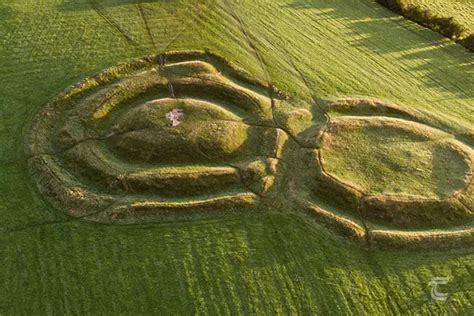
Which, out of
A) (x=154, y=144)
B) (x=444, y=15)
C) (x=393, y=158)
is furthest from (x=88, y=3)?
(x=444, y=15)

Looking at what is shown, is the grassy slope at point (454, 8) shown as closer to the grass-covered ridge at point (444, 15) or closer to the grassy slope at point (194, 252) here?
the grass-covered ridge at point (444, 15)

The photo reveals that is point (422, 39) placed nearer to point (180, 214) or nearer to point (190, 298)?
point (180, 214)

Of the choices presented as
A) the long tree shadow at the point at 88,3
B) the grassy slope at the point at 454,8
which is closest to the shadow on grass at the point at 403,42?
the grassy slope at the point at 454,8

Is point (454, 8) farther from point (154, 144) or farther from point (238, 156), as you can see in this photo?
point (154, 144)

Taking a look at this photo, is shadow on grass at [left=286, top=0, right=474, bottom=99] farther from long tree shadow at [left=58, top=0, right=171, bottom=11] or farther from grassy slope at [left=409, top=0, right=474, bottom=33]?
long tree shadow at [left=58, top=0, right=171, bottom=11]

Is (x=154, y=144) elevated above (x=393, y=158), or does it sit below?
below

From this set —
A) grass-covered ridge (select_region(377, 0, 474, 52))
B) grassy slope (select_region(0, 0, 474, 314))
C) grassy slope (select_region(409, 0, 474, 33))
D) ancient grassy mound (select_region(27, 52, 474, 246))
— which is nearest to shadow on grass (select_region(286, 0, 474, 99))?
grass-covered ridge (select_region(377, 0, 474, 52))

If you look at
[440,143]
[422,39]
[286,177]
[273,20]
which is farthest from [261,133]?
[422,39]
